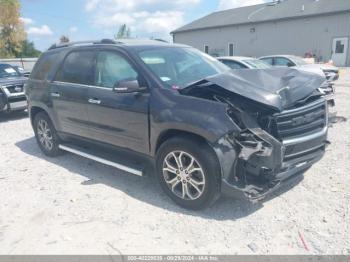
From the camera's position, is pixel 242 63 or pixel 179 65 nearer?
pixel 179 65

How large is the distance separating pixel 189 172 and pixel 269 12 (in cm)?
3321

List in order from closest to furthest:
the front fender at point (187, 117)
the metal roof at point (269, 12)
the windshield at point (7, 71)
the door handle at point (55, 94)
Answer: the front fender at point (187, 117) → the door handle at point (55, 94) → the windshield at point (7, 71) → the metal roof at point (269, 12)

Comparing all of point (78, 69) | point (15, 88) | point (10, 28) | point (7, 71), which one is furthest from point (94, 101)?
point (10, 28)

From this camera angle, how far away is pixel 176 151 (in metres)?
3.61

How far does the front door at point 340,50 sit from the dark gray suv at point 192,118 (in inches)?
1022

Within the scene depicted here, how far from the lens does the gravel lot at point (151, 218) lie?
308 cm

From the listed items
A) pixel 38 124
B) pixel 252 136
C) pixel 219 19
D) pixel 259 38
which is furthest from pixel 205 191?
pixel 219 19

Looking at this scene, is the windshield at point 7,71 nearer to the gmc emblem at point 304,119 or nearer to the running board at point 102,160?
the running board at point 102,160

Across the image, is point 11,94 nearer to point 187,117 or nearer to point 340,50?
point 187,117

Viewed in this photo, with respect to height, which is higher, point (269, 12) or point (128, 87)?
point (269, 12)

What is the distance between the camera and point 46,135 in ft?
18.9

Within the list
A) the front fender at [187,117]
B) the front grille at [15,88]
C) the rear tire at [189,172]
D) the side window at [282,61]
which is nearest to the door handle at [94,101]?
the front fender at [187,117]

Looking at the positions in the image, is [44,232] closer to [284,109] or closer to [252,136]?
[252,136]

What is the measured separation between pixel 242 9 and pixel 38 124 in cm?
3612
